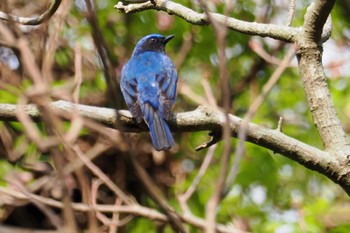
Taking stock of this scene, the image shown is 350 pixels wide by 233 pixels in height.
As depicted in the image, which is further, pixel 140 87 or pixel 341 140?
pixel 140 87

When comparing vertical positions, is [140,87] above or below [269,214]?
above

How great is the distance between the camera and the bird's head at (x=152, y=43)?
644 centimetres

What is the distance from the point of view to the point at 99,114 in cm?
353

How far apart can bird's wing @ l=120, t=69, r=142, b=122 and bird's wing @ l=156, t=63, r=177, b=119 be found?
0.59 ft

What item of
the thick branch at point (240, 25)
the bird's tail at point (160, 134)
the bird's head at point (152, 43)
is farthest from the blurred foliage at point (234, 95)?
the thick branch at point (240, 25)

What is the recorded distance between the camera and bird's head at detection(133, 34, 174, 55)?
6441 mm

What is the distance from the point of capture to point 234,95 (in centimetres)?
736

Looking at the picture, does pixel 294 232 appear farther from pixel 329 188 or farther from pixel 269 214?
pixel 329 188

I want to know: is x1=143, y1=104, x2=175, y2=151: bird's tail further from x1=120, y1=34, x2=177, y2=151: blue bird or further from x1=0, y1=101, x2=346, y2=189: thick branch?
x1=0, y1=101, x2=346, y2=189: thick branch

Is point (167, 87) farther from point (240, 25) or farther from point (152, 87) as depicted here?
point (240, 25)

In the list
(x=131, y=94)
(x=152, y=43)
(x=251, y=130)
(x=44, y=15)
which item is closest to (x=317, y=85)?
(x=251, y=130)

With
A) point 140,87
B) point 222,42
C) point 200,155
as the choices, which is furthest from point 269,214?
point 222,42

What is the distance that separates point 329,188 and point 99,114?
186 inches

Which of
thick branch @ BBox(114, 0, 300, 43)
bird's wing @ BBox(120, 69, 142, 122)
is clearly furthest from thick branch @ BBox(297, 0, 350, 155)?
bird's wing @ BBox(120, 69, 142, 122)
